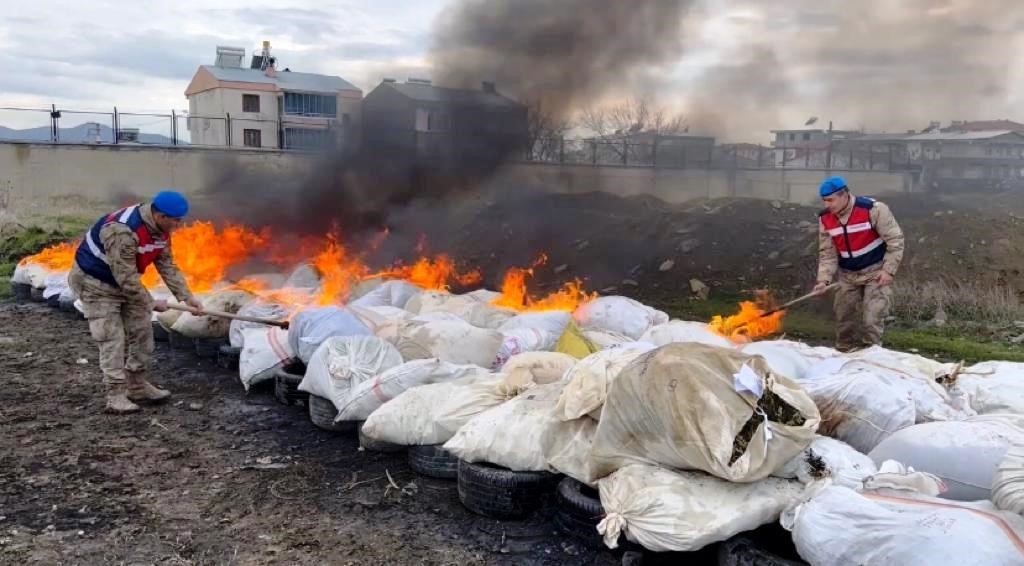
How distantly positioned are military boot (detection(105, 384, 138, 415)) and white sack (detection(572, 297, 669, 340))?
3354mm

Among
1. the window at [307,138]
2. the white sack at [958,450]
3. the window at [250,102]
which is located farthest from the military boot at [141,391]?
the window at [250,102]

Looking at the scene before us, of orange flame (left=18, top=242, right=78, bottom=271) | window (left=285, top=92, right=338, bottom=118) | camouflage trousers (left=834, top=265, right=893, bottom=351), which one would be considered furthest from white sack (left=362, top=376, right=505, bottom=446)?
window (left=285, top=92, right=338, bottom=118)

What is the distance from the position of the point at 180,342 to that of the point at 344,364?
11.0 feet

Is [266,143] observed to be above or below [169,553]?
above

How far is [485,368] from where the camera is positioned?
505 centimetres

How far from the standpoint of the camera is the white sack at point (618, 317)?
5.90m

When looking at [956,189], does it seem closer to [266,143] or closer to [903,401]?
[266,143]

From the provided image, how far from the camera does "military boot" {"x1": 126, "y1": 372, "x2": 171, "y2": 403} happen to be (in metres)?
5.63

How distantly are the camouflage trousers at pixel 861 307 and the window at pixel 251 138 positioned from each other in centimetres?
1769

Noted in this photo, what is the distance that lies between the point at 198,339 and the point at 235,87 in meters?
21.2

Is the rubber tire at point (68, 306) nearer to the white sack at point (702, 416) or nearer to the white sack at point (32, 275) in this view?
the white sack at point (32, 275)

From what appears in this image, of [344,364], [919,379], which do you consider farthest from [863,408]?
[344,364]

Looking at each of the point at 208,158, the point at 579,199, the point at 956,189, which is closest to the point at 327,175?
the point at 579,199

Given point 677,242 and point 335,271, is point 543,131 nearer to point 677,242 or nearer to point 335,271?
point 677,242
